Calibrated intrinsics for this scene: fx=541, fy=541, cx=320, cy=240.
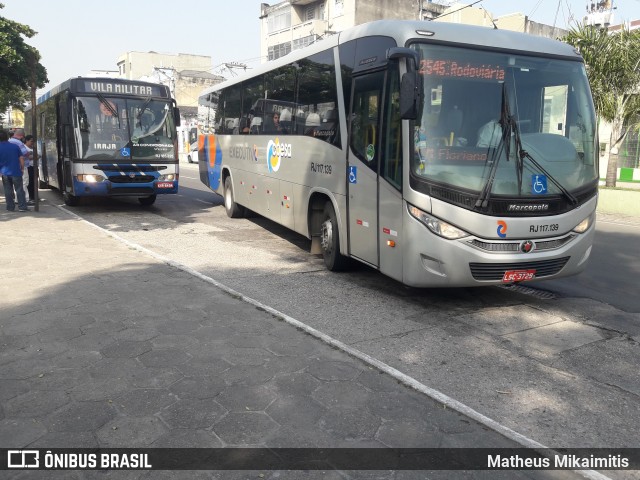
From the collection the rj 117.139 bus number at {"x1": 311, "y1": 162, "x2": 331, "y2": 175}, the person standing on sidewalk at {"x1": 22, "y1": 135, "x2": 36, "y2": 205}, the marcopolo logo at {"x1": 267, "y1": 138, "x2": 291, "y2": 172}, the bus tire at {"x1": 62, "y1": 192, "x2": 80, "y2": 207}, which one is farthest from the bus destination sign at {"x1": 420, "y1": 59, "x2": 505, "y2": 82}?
the bus tire at {"x1": 62, "y1": 192, "x2": 80, "y2": 207}

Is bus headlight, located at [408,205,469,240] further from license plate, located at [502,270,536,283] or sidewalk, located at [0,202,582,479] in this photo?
sidewalk, located at [0,202,582,479]

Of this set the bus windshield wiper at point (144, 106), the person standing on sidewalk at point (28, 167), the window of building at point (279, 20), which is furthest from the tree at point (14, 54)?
the window of building at point (279, 20)

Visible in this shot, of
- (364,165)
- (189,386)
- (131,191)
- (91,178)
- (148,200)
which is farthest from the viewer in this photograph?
(148,200)

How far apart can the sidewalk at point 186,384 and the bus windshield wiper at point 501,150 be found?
2131mm

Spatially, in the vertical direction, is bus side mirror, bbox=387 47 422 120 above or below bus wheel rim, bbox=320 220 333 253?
above

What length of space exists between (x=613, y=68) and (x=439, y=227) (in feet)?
45.4

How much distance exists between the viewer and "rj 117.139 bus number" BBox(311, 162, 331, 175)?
7.48 meters

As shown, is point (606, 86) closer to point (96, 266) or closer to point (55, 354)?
point (96, 266)

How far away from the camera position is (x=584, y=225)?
19.6ft

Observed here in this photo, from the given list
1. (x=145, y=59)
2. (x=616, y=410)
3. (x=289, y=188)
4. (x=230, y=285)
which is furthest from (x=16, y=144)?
(x=145, y=59)

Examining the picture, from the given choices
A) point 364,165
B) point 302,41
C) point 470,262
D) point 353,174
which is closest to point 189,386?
point 470,262

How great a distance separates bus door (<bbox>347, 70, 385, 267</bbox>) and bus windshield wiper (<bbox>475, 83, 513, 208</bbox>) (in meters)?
1.31

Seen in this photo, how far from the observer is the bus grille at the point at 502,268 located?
5504 mm

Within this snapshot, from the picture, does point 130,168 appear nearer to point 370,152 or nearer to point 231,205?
point 231,205
